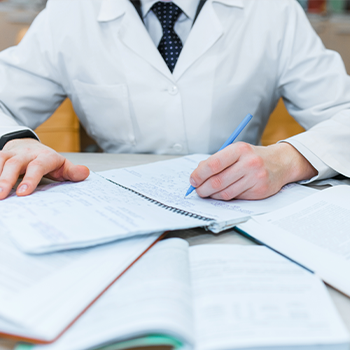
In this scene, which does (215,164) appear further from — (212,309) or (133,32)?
(133,32)

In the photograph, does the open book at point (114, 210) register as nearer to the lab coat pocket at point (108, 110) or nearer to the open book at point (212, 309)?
the open book at point (212, 309)

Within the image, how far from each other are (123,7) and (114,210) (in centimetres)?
63

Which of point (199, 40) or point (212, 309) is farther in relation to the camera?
point (199, 40)

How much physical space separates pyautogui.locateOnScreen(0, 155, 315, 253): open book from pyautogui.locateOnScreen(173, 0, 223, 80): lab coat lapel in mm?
340

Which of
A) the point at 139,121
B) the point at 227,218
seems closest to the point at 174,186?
the point at 227,218

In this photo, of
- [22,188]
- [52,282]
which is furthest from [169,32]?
[52,282]

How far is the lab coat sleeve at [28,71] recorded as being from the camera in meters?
0.84

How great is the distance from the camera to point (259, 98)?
35.5 inches

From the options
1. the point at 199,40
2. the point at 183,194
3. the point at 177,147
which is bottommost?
the point at 177,147

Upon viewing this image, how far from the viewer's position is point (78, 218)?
1.22ft

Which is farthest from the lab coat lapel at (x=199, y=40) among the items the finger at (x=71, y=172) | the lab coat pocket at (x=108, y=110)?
the finger at (x=71, y=172)

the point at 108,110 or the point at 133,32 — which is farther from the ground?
the point at 133,32

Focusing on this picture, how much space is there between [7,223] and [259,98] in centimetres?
73

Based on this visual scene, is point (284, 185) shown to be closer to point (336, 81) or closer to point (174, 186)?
point (174, 186)
